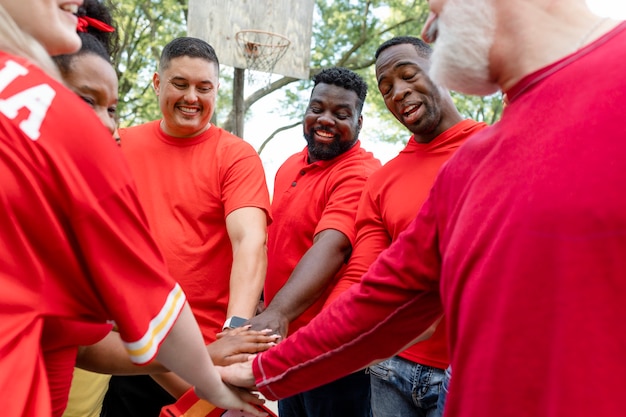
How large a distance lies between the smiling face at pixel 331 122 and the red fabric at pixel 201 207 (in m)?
0.59

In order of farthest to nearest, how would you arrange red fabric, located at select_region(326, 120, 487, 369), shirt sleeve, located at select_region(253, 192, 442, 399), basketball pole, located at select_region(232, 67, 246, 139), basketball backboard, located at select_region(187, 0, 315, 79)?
1. basketball pole, located at select_region(232, 67, 246, 139)
2. basketball backboard, located at select_region(187, 0, 315, 79)
3. red fabric, located at select_region(326, 120, 487, 369)
4. shirt sleeve, located at select_region(253, 192, 442, 399)

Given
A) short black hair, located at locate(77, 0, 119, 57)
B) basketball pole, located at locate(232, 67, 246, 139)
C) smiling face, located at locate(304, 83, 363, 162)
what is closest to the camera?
short black hair, located at locate(77, 0, 119, 57)

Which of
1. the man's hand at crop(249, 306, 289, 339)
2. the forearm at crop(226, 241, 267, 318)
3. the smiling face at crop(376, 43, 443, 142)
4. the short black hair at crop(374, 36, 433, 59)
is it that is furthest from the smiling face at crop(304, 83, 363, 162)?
the man's hand at crop(249, 306, 289, 339)

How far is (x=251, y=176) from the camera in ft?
9.98

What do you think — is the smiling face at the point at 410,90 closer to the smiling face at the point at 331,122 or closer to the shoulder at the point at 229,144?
the smiling face at the point at 331,122

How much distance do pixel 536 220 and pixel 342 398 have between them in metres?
2.23

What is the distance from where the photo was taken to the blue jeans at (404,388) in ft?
8.63

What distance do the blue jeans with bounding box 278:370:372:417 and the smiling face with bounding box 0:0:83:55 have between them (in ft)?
7.74

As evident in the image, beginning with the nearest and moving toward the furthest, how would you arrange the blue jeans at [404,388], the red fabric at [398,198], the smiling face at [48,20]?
the smiling face at [48,20] → the blue jeans at [404,388] → the red fabric at [398,198]

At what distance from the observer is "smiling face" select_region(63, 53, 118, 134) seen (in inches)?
83.6

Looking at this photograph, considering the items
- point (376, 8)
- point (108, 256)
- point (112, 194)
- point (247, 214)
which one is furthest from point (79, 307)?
point (376, 8)

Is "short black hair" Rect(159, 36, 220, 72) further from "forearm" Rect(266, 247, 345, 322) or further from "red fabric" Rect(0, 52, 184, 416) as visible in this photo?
"red fabric" Rect(0, 52, 184, 416)

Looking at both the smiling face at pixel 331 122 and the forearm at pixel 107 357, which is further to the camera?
the smiling face at pixel 331 122

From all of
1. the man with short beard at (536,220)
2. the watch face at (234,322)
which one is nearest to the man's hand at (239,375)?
the watch face at (234,322)
